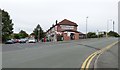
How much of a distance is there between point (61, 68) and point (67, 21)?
10908 centimetres

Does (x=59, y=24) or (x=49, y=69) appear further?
(x=59, y=24)

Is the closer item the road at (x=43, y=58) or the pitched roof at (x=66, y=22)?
the road at (x=43, y=58)

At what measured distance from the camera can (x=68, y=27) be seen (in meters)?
119

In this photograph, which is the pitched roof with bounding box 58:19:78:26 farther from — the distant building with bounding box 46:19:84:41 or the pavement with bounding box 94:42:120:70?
the pavement with bounding box 94:42:120:70

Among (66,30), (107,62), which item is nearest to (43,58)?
(107,62)

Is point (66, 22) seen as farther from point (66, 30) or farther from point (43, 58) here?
point (43, 58)

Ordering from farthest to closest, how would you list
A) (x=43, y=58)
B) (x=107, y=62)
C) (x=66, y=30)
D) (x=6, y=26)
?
(x=66, y=30) → (x=6, y=26) → (x=43, y=58) → (x=107, y=62)

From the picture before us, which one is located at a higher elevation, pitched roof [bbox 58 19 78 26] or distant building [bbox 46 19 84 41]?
pitched roof [bbox 58 19 78 26]

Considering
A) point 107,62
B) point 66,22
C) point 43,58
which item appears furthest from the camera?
point 66,22

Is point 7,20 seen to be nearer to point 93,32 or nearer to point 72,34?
point 72,34

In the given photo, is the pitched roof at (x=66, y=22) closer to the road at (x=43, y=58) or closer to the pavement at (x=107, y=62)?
the road at (x=43, y=58)

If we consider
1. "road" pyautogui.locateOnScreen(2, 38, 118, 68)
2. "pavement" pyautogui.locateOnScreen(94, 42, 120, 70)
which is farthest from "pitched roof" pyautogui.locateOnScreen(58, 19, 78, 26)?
"pavement" pyautogui.locateOnScreen(94, 42, 120, 70)

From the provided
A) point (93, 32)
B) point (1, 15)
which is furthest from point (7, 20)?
point (93, 32)

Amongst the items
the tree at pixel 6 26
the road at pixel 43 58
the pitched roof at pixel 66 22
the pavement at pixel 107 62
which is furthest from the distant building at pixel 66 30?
the pavement at pixel 107 62
